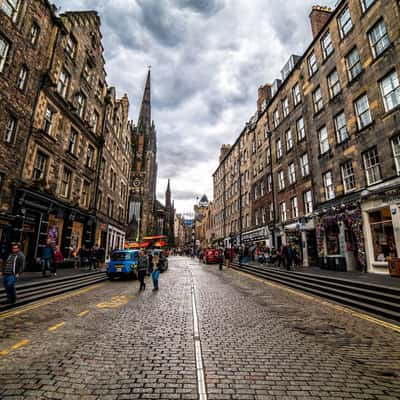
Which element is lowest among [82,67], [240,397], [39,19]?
[240,397]

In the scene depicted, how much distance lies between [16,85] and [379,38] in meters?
19.8

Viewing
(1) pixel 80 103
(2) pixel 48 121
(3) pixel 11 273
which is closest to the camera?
(3) pixel 11 273

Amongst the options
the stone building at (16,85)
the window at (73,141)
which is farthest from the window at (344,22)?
the window at (73,141)

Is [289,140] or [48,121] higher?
[289,140]

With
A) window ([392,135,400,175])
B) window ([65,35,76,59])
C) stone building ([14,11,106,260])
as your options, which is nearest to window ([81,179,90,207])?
stone building ([14,11,106,260])

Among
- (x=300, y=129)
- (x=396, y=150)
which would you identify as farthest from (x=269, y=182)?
(x=396, y=150)

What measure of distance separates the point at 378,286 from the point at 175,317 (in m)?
6.94

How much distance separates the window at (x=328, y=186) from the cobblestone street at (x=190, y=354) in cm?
1115

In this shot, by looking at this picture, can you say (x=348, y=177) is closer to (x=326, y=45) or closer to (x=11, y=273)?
(x=326, y=45)

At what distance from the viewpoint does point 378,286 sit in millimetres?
8133

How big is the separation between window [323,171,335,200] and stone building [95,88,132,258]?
64.1 feet

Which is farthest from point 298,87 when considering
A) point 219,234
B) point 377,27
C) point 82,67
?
point 219,234

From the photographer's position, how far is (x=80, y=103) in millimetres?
20094

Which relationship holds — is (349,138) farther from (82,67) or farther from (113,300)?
(82,67)
